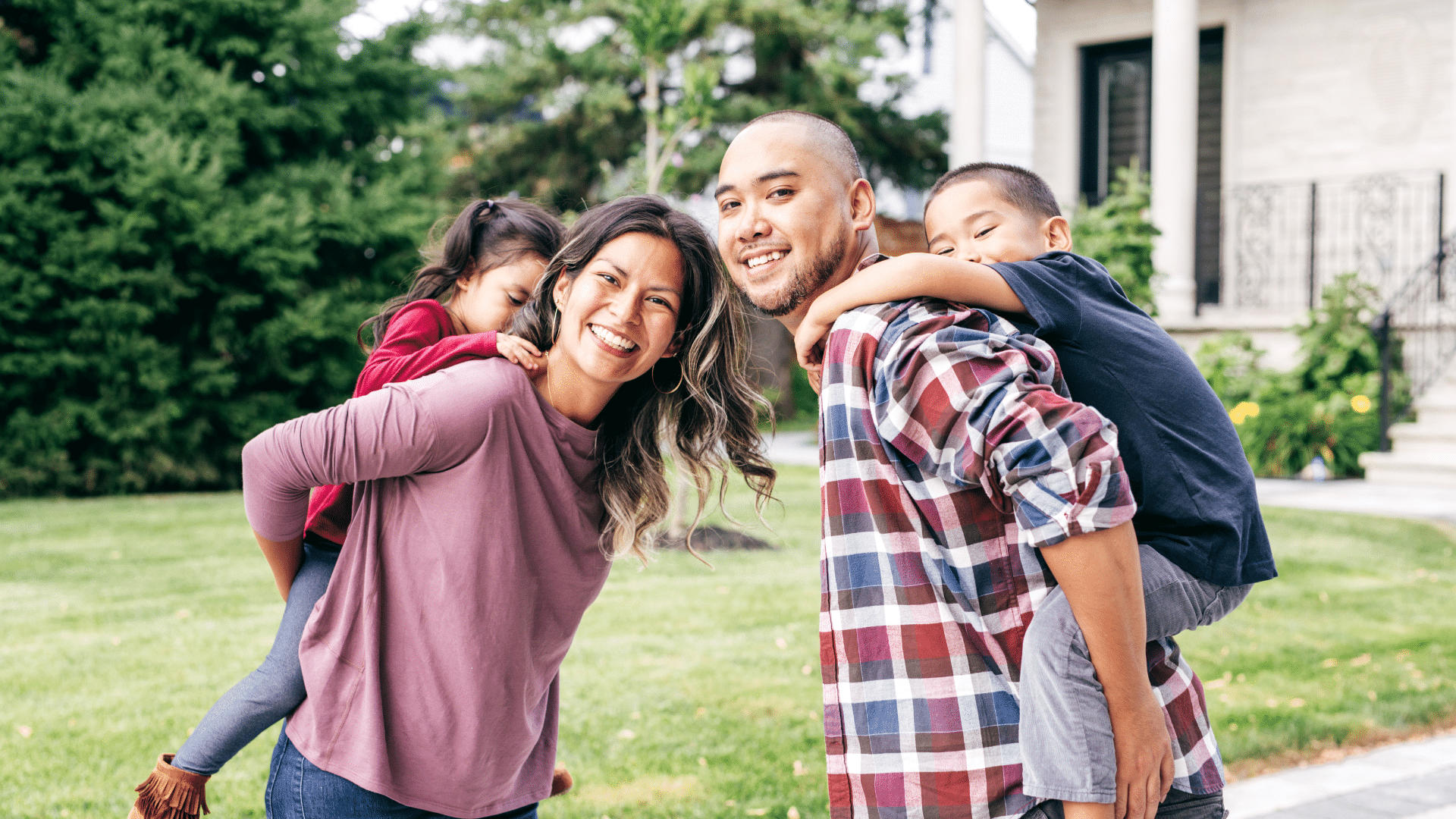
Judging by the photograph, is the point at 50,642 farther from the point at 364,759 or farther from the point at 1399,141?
the point at 1399,141

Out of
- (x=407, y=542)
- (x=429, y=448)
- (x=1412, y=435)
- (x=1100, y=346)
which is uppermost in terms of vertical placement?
(x=1100, y=346)

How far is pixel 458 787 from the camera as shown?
2.17 metres

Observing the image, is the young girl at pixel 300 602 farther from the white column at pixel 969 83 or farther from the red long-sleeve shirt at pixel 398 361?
the white column at pixel 969 83

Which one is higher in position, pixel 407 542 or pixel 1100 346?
pixel 1100 346

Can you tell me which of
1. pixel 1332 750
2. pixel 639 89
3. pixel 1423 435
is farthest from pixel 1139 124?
pixel 1332 750

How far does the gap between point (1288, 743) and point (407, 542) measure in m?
4.15

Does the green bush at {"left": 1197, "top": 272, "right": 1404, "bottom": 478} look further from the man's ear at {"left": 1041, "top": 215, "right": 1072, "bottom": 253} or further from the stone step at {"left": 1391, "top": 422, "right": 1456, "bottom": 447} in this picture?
the man's ear at {"left": 1041, "top": 215, "right": 1072, "bottom": 253}

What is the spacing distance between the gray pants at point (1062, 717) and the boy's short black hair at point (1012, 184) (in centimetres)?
94

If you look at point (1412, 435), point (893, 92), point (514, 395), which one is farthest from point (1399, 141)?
point (514, 395)

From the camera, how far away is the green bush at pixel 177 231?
39.5 ft

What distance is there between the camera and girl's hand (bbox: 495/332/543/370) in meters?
2.33

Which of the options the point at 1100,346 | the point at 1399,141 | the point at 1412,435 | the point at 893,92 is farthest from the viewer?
the point at 893,92

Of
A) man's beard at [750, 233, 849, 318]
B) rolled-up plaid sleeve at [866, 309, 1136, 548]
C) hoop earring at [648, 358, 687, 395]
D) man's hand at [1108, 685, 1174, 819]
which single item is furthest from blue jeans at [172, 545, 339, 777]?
man's hand at [1108, 685, 1174, 819]

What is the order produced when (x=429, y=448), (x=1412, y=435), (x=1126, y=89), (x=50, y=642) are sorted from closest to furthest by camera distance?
(x=429, y=448)
(x=50, y=642)
(x=1412, y=435)
(x=1126, y=89)
